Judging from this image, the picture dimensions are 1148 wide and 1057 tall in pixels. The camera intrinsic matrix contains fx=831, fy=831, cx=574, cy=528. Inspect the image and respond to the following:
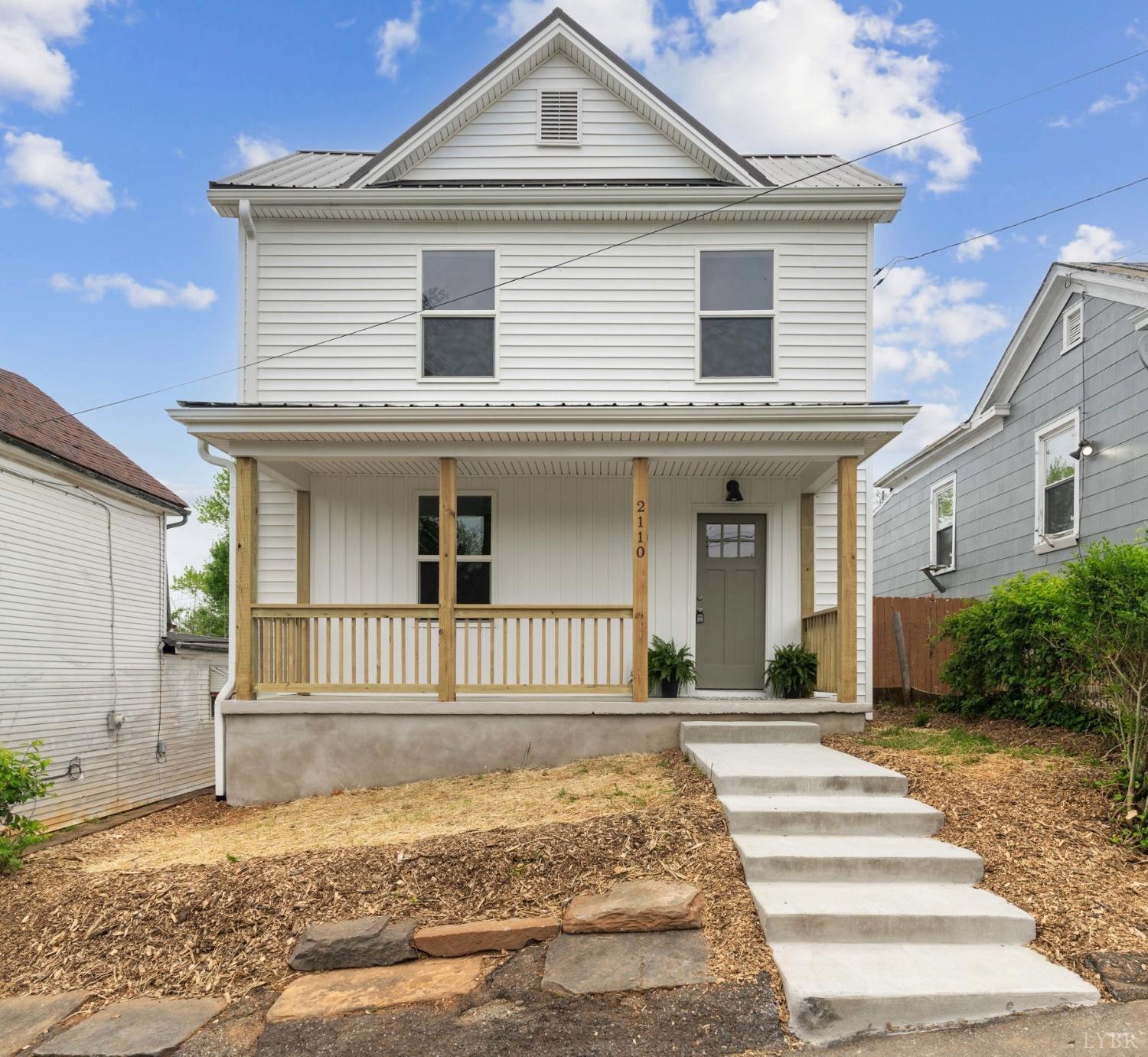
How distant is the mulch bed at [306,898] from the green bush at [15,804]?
406 mm

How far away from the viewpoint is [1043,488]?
1106cm

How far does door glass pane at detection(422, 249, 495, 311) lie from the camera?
9.02 m

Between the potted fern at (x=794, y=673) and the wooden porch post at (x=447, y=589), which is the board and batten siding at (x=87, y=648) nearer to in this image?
the wooden porch post at (x=447, y=589)

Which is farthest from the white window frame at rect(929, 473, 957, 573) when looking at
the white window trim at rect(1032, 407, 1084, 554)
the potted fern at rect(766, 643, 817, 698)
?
the potted fern at rect(766, 643, 817, 698)

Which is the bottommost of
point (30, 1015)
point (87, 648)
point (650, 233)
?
point (30, 1015)

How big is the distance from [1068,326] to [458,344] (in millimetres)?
7700

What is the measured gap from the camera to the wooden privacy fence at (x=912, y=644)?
36.7 ft

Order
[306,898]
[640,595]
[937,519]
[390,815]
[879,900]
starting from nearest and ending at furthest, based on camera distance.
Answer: [879,900]
[306,898]
[390,815]
[640,595]
[937,519]

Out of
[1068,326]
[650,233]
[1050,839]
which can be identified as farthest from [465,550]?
[1068,326]

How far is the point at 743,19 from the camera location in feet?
37.3

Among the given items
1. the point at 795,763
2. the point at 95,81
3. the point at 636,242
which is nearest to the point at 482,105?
the point at 636,242

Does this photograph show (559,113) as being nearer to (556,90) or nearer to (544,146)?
(556,90)

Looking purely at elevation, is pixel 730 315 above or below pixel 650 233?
below

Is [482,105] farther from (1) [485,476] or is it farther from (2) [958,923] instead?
(2) [958,923]
